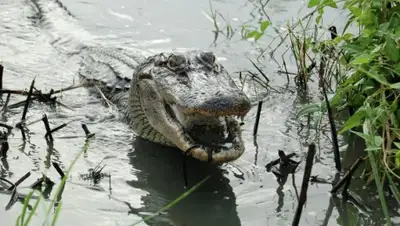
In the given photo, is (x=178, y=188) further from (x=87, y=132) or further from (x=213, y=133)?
(x=87, y=132)

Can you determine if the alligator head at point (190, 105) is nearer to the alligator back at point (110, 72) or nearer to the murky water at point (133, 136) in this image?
the murky water at point (133, 136)

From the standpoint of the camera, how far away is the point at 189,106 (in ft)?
14.2

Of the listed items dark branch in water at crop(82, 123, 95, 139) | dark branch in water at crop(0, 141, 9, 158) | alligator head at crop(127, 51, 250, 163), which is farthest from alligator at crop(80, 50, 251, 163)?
dark branch in water at crop(0, 141, 9, 158)

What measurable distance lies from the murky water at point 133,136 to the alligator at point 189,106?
0.22 metres

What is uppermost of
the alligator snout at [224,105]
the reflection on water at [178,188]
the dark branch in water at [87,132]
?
the alligator snout at [224,105]

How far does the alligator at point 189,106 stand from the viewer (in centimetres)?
415

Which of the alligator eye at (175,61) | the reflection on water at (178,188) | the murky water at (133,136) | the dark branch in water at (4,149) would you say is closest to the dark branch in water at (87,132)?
the murky water at (133,136)

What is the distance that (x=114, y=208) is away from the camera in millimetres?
3869

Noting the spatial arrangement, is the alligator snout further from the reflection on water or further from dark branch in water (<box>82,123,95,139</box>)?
dark branch in water (<box>82,123,95,139</box>)

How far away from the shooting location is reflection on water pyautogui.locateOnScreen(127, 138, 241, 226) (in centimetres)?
388

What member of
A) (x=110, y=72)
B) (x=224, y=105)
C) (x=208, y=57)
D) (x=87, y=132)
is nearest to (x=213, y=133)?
(x=224, y=105)

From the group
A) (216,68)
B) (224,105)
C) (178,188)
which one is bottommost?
(178,188)

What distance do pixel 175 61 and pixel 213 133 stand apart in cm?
87

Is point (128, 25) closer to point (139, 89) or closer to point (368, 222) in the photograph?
point (139, 89)
